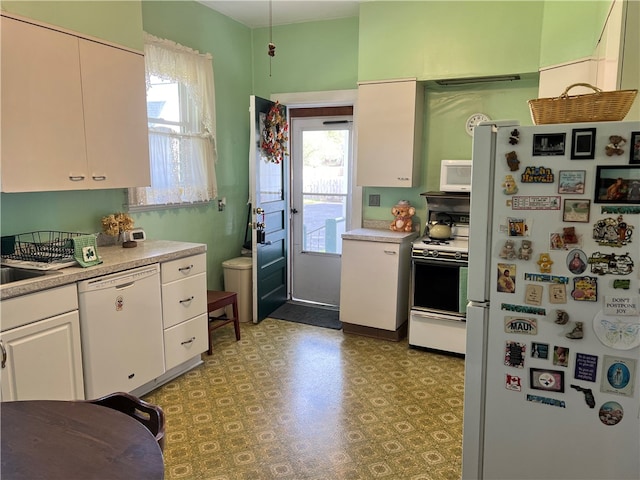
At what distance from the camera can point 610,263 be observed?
1.52m

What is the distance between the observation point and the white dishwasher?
7.98 ft

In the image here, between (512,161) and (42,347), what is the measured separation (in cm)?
225

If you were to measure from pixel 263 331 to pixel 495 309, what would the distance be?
275cm

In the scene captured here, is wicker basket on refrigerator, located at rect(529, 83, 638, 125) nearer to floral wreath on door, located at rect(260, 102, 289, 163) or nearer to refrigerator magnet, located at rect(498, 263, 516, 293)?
refrigerator magnet, located at rect(498, 263, 516, 293)

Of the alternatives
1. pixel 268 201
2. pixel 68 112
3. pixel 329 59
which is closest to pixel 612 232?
pixel 68 112

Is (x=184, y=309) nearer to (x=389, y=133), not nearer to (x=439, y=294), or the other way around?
(x=439, y=294)

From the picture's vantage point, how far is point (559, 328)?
1614mm

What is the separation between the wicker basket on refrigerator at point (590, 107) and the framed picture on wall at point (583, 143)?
10 cm

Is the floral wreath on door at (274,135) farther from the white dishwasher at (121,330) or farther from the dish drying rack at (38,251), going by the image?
the dish drying rack at (38,251)

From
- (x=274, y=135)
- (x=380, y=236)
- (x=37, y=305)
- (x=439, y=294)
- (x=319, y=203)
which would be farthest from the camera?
(x=319, y=203)

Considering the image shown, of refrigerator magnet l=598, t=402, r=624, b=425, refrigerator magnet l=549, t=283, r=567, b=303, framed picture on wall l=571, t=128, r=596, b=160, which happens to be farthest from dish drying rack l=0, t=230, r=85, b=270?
refrigerator magnet l=598, t=402, r=624, b=425

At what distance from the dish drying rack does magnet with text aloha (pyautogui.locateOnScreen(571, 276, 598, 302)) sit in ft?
7.83

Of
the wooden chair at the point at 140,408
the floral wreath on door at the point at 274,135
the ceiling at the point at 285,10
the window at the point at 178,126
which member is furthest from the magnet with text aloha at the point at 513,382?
the ceiling at the point at 285,10

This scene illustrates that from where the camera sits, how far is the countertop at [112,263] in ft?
6.87
